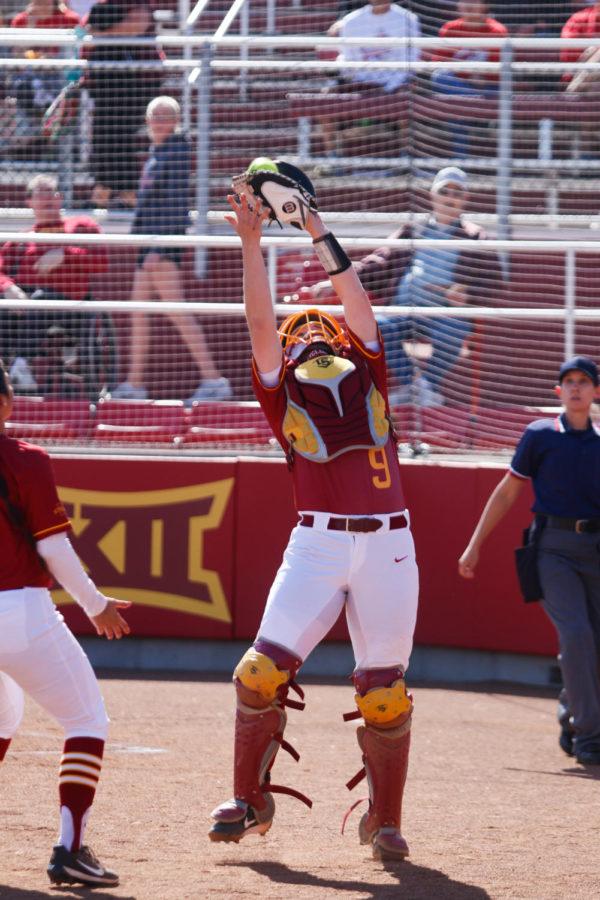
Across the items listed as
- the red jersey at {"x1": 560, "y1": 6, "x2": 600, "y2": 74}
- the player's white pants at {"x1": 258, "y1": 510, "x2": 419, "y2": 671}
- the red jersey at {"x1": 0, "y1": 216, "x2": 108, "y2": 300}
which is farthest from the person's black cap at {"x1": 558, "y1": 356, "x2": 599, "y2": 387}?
the red jersey at {"x1": 560, "y1": 6, "x2": 600, "y2": 74}

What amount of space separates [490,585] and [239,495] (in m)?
1.84

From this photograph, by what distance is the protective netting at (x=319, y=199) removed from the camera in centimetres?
1088

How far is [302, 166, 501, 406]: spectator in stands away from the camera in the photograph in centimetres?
1071

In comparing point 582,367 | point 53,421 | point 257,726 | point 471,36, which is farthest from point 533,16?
point 257,726

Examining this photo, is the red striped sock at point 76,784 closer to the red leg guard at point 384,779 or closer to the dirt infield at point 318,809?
the dirt infield at point 318,809

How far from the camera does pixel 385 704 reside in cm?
560

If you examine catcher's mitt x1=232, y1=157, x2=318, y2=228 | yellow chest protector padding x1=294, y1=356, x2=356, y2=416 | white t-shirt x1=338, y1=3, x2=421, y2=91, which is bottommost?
yellow chest protector padding x1=294, y1=356, x2=356, y2=416

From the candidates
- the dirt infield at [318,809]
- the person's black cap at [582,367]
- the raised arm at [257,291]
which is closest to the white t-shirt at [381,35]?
the person's black cap at [582,367]

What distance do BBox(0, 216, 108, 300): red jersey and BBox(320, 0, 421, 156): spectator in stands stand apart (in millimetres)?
2543

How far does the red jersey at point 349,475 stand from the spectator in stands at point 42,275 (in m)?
5.65

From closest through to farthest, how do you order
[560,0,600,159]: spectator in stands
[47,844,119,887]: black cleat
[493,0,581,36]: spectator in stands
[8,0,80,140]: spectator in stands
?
[47,844,119,887]: black cleat → [560,0,600,159]: spectator in stands → [8,0,80,140]: spectator in stands → [493,0,581,36]: spectator in stands

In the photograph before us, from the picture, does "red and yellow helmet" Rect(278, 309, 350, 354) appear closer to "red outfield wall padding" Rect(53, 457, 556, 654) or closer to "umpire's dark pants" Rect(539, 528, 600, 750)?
"umpire's dark pants" Rect(539, 528, 600, 750)

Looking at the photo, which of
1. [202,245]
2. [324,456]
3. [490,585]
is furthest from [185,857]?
[202,245]

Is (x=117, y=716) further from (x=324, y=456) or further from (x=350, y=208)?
(x=350, y=208)
